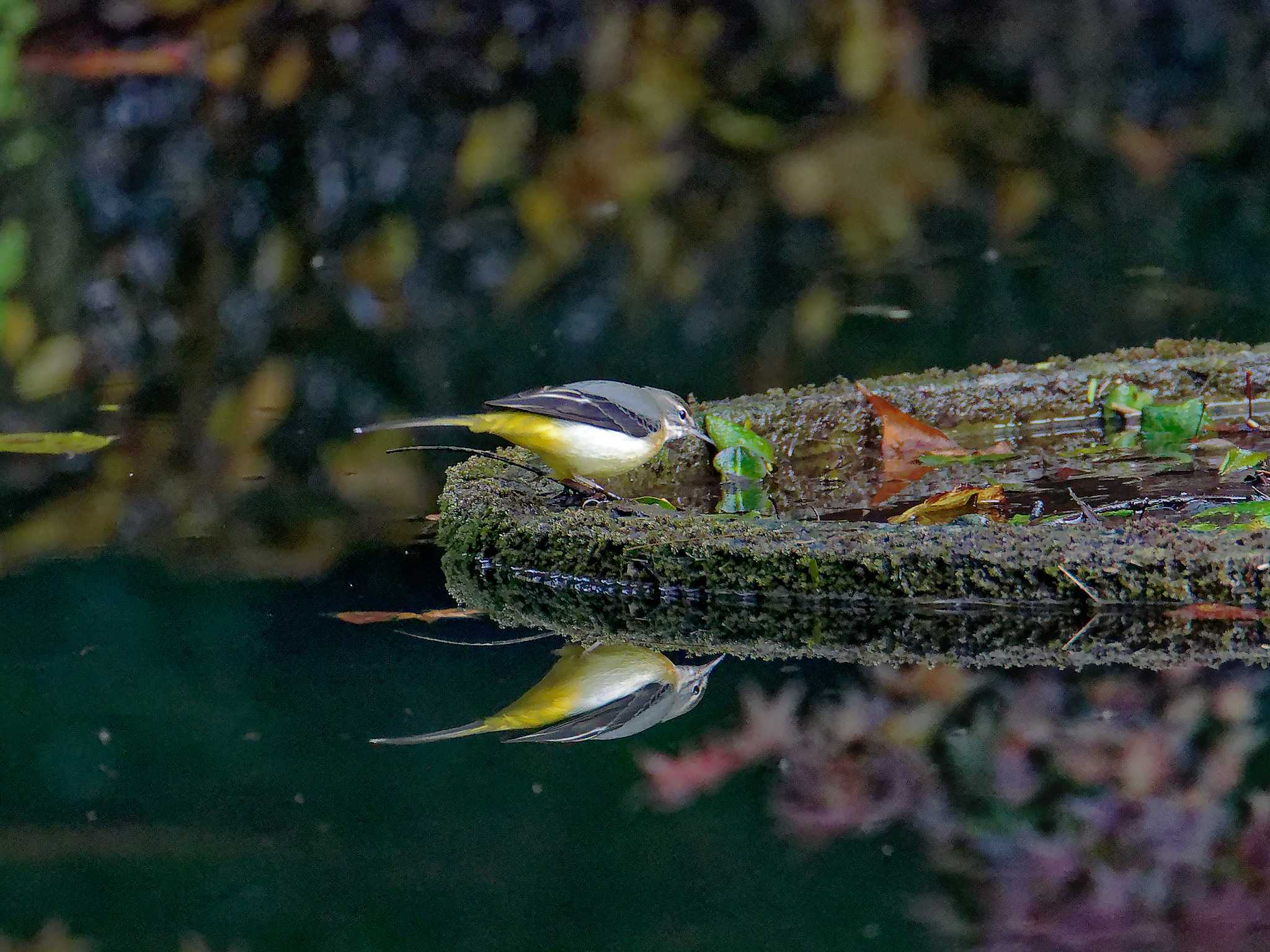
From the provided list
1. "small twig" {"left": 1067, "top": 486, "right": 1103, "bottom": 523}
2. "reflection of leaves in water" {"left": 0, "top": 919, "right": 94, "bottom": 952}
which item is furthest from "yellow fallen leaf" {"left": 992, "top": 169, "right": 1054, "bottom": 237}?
"reflection of leaves in water" {"left": 0, "top": 919, "right": 94, "bottom": 952}

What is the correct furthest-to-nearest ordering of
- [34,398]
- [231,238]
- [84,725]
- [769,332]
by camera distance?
[231,238] → [769,332] → [34,398] → [84,725]

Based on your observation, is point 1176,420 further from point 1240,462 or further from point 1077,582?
point 1077,582

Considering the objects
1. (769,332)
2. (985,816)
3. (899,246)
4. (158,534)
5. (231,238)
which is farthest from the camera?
(899,246)

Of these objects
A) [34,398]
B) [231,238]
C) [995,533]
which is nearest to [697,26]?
[231,238]

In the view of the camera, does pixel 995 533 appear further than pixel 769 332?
No

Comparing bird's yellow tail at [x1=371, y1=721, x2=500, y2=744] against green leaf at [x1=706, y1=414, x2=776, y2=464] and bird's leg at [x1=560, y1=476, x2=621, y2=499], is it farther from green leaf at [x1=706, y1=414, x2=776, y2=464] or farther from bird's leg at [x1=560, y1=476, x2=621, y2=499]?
green leaf at [x1=706, y1=414, x2=776, y2=464]

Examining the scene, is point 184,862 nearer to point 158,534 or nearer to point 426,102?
point 158,534

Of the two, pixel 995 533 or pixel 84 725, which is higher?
pixel 995 533
